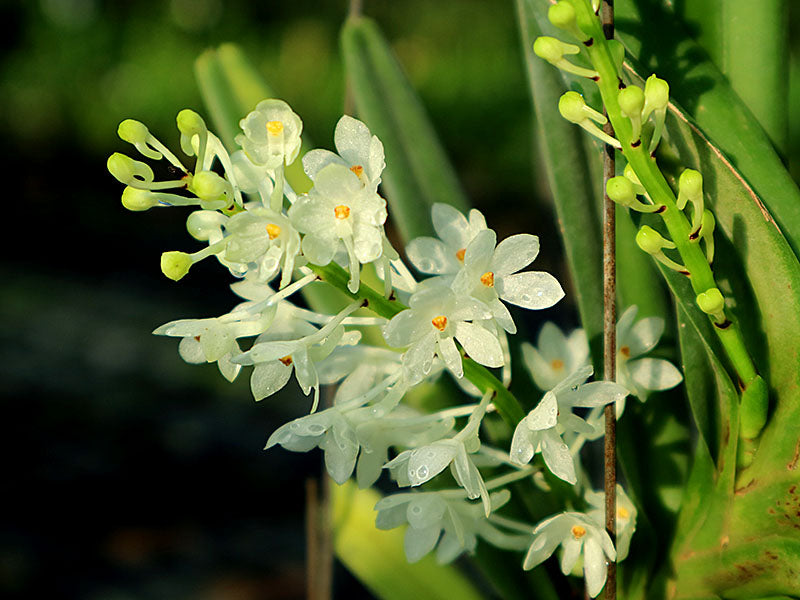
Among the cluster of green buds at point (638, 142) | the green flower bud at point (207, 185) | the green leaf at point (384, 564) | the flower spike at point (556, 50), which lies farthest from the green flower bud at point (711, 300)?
the green leaf at point (384, 564)

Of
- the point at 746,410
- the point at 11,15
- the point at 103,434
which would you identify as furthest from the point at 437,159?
the point at 11,15

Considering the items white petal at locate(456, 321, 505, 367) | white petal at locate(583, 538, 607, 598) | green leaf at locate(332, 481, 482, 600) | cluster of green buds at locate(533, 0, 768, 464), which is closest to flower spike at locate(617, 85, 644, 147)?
cluster of green buds at locate(533, 0, 768, 464)

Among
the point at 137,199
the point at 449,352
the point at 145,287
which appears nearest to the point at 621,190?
the point at 449,352

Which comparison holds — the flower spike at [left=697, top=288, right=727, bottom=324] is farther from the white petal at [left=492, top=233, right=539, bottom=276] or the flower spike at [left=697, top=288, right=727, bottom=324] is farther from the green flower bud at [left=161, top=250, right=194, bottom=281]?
the green flower bud at [left=161, top=250, right=194, bottom=281]

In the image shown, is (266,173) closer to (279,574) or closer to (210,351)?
(210,351)

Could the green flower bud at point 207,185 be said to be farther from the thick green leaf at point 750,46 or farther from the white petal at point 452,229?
the thick green leaf at point 750,46

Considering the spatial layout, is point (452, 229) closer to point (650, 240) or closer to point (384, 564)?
point (650, 240)

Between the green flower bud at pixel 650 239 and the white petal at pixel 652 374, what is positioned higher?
the green flower bud at pixel 650 239
